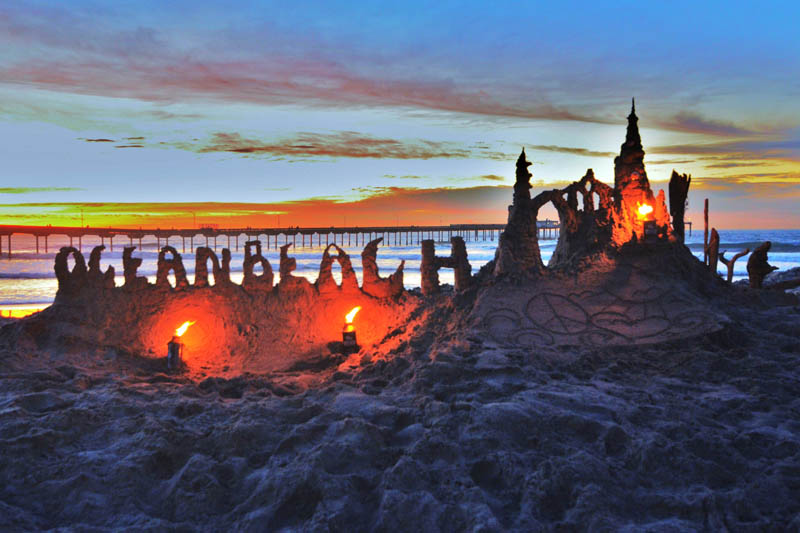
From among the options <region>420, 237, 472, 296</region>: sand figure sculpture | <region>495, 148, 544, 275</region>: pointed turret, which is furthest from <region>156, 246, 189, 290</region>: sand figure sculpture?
<region>495, 148, 544, 275</region>: pointed turret

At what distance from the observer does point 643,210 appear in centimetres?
1018

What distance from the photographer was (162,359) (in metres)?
9.27

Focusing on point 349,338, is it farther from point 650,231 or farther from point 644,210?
point 644,210

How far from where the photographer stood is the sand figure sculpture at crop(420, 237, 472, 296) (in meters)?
9.71

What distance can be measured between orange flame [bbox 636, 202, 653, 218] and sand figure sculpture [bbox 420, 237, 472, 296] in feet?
11.2

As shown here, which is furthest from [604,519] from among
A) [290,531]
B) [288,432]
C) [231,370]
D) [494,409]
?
[231,370]

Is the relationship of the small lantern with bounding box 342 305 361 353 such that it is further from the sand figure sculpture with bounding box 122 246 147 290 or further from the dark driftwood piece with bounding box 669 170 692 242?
the dark driftwood piece with bounding box 669 170 692 242

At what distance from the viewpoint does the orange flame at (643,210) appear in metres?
10.2

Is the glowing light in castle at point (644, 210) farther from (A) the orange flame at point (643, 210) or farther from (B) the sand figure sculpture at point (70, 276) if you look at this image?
(B) the sand figure sculpture at point (70, 276)

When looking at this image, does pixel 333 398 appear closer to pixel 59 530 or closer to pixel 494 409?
pixel 494 409

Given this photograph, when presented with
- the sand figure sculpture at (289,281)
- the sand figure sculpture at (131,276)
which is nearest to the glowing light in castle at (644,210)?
the sand figure sculpture at (289,281)

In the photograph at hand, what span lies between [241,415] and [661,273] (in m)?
7.48

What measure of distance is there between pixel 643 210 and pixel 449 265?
3873 millimetres

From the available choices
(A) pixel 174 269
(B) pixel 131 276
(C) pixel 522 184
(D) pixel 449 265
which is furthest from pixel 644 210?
(B) pixel 131 276
